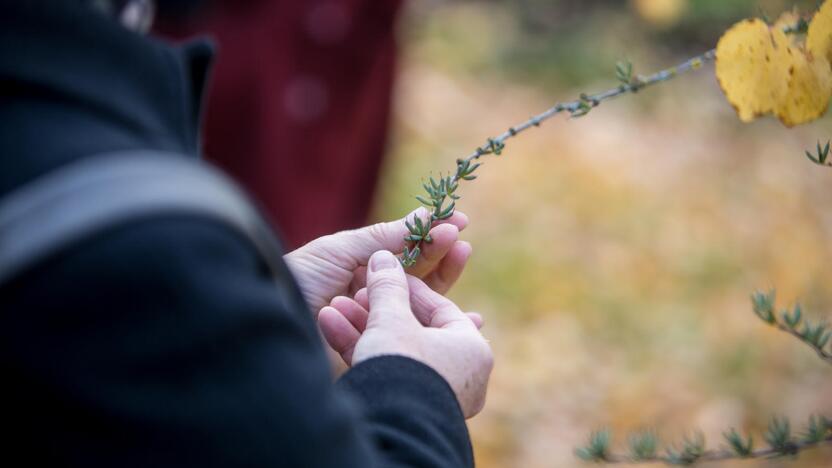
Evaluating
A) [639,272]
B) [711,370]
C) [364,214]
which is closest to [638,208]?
[639,272]

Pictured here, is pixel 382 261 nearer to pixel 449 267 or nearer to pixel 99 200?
pixel 449 267

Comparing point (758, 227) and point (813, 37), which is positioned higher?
point (758, 227)

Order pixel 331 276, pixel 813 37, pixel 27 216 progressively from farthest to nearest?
pixel 331 276, pixel 813 37, pixel 27 216

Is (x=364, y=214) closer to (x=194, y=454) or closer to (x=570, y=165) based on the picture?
(x=570, y=165)

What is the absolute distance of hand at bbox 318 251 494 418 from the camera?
2.90 ft

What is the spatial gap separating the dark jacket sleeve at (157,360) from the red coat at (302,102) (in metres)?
1.81

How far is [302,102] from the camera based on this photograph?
263 cm

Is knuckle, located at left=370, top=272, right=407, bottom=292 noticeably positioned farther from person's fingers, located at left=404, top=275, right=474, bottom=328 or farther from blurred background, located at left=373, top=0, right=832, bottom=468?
blurred background, located at left=373, top=0, right=832, bottom=468

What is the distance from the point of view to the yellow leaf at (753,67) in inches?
34.6

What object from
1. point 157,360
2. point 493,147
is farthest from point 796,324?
point 157,360

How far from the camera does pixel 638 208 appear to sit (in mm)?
3920

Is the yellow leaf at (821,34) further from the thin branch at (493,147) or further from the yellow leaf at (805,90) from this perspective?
the thin branch at (493,147)

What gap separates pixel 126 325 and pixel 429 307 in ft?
1.43

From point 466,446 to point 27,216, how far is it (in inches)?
17.5
